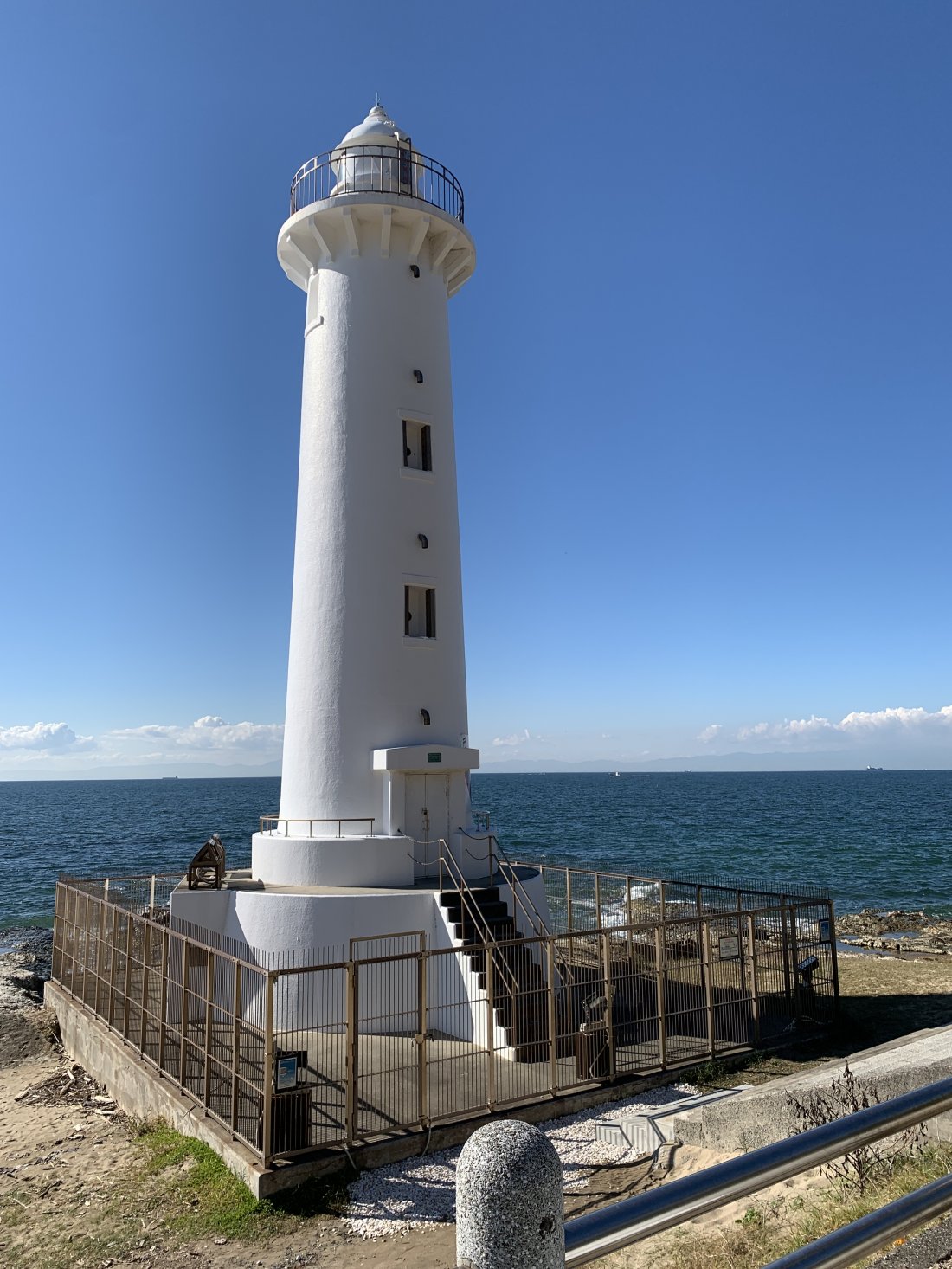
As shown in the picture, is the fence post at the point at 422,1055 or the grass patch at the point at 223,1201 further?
the fence post at the point at 422,1055

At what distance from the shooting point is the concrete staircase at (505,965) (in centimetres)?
1488

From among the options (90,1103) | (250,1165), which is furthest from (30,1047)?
(250,1165)

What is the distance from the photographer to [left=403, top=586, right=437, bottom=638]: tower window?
2133cm

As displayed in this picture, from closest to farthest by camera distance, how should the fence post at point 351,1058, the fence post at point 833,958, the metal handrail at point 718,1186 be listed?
the metal handrail at point 718,1186 → the fence post at point 351,1058 → the fence post at point 833,958

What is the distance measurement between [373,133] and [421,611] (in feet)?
38.4

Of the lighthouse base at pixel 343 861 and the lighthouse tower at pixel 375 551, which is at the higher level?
the lighthouse tower at pixel 375 551

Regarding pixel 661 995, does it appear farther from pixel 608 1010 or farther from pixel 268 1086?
pixel 268 1086

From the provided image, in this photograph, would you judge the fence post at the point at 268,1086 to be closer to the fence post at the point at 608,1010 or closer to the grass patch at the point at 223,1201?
the grass patch at the point at 223,1201

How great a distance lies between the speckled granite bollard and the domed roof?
23.6m

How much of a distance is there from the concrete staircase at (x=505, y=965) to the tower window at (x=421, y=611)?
19.8 ft

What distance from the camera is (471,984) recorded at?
52.5 ft

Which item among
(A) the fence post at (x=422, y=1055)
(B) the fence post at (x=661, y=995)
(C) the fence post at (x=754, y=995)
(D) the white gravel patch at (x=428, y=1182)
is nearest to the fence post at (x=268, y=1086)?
(D) the white gravel patch at (x=428, y=1182)

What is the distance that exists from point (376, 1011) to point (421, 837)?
4.27 meters

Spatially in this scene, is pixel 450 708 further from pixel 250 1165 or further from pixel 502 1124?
pixel 502 1124
